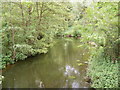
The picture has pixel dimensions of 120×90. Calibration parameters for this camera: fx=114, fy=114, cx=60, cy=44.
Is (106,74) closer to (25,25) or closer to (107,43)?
(107,43)

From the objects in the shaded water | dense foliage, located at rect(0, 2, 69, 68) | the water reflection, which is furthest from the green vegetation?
the water reflection

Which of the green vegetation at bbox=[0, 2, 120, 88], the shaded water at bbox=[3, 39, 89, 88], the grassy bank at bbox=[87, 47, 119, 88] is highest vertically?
the green vegetation at bbox=[0, 2, 120, 88]

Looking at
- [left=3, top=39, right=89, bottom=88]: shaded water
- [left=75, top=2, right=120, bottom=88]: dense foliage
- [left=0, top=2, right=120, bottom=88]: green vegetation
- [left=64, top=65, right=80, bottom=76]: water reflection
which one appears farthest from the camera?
[left=64, top=65, right=80, bottom=76]: water reflection

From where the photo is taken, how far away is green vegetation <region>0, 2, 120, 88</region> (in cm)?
397

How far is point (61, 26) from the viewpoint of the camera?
959 cm

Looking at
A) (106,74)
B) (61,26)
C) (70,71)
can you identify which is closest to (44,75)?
(70,71)

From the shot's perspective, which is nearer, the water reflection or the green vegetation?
the green vegetation

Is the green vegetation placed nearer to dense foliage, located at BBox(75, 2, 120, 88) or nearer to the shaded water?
dense foliage, located at BBox(75, 2, 120, 88)

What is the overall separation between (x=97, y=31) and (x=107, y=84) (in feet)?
6.77

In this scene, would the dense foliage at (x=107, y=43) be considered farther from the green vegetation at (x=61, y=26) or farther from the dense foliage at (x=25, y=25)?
the dense foliage at (x=25, y=25)

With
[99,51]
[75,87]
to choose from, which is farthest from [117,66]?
[75,87]

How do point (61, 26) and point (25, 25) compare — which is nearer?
point (25, 25)

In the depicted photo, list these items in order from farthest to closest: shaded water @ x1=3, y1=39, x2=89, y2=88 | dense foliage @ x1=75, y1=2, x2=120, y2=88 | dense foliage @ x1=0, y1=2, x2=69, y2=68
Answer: dense foliage @ x1=0, y1=2, x2=69, y2=68, shaded water @ x1=3, y1=39, x2=89, y2=88, dense foliage @ x1=75, y1=2, x2=120, y2=88

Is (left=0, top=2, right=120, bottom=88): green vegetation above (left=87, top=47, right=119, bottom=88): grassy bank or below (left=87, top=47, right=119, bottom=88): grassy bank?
above
